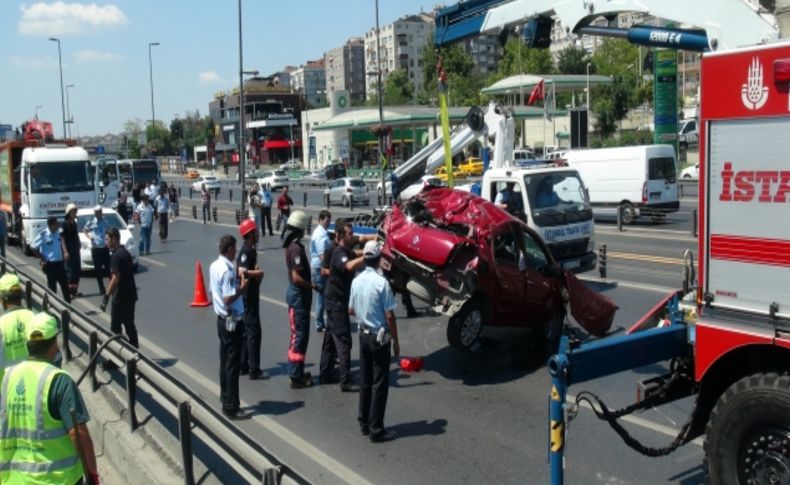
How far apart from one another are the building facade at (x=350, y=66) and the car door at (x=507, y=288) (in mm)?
179441

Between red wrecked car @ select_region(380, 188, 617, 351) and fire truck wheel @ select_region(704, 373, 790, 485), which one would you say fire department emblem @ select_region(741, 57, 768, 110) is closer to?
fire truck wheel @ select_region(704, 373, 790, 485)

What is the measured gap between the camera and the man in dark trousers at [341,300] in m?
8.77

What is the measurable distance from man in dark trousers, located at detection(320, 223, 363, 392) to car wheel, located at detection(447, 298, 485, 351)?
139 centimetres

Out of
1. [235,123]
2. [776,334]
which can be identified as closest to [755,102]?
[776,334]

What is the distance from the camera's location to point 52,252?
13797 mm

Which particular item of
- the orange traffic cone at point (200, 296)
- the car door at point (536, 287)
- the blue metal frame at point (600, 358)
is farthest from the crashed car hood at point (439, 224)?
the orange traffic cone at point (200, 296)

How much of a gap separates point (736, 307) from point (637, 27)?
6434 mm

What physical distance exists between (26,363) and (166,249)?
20916 mm

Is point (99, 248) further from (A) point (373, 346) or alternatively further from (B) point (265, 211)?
(B) point (265, 211)

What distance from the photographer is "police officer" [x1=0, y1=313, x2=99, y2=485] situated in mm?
4273

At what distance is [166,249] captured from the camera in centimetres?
2462

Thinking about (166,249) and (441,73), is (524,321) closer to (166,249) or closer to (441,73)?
(441,73)

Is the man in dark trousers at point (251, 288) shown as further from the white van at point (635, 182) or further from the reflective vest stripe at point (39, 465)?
the white van at point (635, 182)

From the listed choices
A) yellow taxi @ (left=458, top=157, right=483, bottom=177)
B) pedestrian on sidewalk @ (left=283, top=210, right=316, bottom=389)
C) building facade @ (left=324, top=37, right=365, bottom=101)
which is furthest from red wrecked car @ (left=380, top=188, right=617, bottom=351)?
building facade @ (left=324, top=37, right=365, bottom=101)
